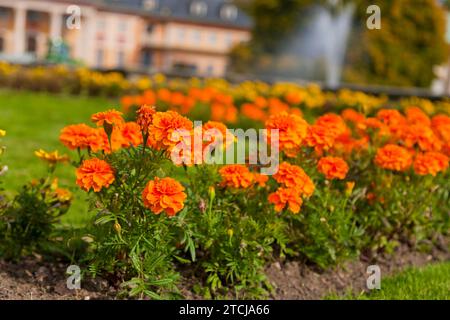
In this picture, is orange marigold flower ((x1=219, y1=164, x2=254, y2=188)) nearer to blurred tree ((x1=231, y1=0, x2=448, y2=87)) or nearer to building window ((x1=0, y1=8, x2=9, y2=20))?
blurred tree ((x1=231, y1=0, x2=448, y2=87))

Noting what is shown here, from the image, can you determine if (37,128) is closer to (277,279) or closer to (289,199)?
(277,279)

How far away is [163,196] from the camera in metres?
2.72

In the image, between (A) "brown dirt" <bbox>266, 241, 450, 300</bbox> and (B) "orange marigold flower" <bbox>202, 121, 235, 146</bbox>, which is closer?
(B) "orange marigold flower" <bbox>202, 121, 235, 146</bbox>

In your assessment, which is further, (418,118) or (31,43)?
(31,43)

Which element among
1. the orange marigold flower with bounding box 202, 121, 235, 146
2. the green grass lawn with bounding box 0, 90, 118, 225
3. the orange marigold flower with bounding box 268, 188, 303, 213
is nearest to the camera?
the orange marigold flower with bounding box 202, 121, 235, 146

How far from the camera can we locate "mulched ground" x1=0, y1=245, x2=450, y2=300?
10.3 feet

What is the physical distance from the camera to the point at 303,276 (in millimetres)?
3627

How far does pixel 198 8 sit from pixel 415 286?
1850 inches

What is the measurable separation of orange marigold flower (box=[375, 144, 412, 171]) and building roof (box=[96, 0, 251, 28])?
146ft

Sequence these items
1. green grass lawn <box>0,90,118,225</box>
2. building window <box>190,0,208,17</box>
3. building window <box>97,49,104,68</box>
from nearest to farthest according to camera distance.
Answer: green grass lawn <box>0,90,118,225</box> < building window <box>97,49,104,68</box> < building window <box>190,0,208,17</box>

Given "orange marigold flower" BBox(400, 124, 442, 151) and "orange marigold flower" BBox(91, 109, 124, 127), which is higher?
"orange marigold flower" BBox(91, 109, 124, 127)

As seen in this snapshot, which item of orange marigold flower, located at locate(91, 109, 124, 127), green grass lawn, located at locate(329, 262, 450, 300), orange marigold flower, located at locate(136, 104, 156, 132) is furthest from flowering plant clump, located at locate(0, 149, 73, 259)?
green grass lawn, located at locate(329, 262, 450, 300)

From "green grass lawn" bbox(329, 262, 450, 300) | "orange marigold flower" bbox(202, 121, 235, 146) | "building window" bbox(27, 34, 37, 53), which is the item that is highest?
"building window" bbox(27, 34, 37, 53)

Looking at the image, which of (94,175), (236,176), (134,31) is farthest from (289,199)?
(134,31)
